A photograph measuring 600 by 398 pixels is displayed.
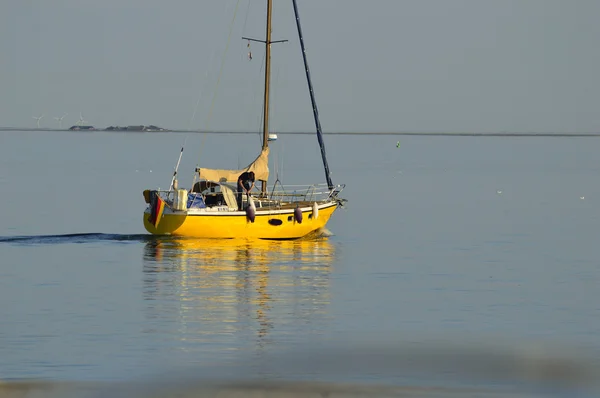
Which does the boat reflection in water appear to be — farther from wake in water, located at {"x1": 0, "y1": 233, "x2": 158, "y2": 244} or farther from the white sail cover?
the white sail cover

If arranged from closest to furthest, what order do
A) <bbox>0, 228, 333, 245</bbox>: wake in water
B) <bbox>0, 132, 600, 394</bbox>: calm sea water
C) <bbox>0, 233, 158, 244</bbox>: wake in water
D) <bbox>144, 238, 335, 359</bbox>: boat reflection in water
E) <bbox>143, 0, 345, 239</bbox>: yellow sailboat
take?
<bbox>0, 132, 600, 394</bbox>: calm sea water → <bbox>144, 238, 335, 359</bbox>: boat reflection in water → <bbox>143, 0, 345, 239</bbox>: yellow sailboat → <bbox>0, 228, 333, 245</bbox>: wake in water → <bbox>0, 233, 158, 244</bbox>: wake in water

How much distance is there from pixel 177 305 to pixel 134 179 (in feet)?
314

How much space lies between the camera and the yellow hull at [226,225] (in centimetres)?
5841

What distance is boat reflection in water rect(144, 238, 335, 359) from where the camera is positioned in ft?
116

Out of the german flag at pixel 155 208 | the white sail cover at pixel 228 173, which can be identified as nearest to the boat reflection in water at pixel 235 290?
the german flag at pixel 155 208

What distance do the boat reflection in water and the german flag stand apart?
134 centimetres

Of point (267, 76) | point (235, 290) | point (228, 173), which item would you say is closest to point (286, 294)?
point (235, 290)

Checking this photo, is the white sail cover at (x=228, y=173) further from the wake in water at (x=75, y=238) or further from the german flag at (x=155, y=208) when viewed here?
the wake in water at (x=75, y=238)

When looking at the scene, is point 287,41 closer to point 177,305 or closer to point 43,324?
point 177,305

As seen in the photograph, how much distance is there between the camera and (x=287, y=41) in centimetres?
6681

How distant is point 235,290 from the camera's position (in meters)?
44.2

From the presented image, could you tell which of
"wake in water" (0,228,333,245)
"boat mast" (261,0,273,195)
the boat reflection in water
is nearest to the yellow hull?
the boat reflection in water

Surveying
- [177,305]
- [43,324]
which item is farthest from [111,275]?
[43,324]

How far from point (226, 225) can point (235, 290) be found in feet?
49.2
